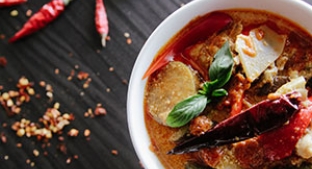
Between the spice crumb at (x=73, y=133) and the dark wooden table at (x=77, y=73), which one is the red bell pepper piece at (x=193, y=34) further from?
the spice crumb at (x=73, y=133)

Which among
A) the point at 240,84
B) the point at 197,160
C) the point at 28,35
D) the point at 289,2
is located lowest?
the point at 197,160

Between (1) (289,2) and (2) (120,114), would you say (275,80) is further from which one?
(2) (120,114)

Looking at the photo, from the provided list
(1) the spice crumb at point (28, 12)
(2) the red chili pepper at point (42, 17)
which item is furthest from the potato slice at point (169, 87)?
(1) the spice crumb at point (28, 12)

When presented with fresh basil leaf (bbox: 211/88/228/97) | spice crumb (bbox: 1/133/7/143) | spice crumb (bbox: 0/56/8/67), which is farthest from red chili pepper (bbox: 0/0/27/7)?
fresh basil leaf (bbox: 211/88/228/97)

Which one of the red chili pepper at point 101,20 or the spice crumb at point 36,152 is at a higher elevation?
the red chili pepper at point 101,20

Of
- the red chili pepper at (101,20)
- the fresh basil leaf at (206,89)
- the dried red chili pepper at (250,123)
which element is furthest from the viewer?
the red chili pepper at (101,20)

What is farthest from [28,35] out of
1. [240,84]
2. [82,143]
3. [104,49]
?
[240,84]

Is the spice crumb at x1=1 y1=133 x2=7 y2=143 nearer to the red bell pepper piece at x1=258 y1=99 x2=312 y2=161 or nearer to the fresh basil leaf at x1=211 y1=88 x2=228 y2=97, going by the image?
the fresh basil leaf at x1=211 y1=88 x2=228 y2=97
